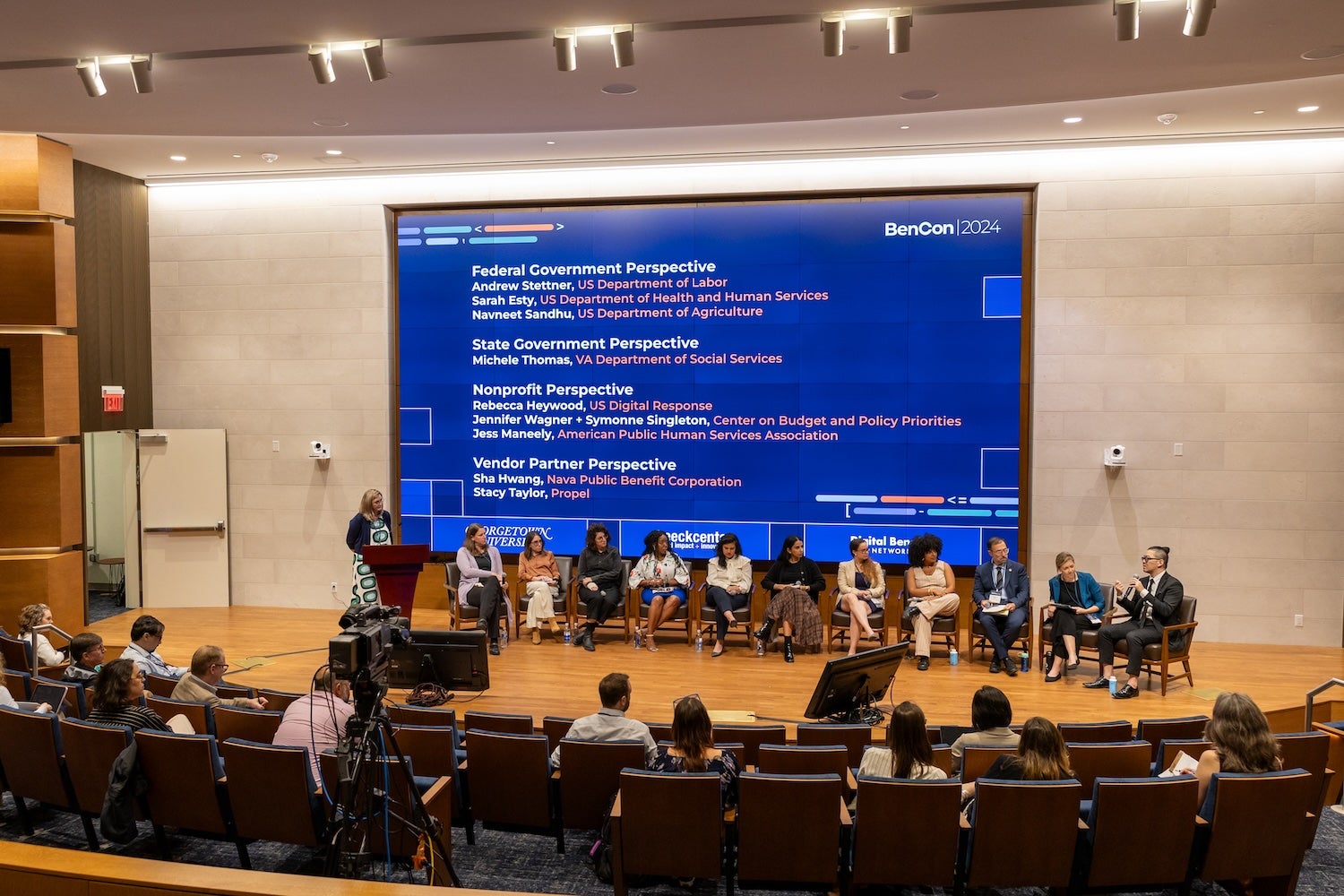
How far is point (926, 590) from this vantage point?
8.21 meters

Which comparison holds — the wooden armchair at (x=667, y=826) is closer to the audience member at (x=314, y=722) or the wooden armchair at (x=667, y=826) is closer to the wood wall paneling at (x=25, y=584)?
the audience member at (x=314, y=722)

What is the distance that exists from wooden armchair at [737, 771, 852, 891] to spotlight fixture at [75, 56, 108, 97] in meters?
5.56

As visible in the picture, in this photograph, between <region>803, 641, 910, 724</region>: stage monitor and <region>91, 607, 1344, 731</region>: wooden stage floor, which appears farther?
<region>91, 607, 1344, 731</region>: wooden stage floor

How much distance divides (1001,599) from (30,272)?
8.72 meters

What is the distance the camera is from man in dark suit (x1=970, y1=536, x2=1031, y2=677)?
788 cm

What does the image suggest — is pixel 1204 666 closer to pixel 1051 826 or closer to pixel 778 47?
pixel 1051 826

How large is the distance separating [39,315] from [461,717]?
17.8 feet

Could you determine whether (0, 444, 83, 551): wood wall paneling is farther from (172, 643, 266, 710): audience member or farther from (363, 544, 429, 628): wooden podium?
(172, 643, 266, 710): audience member

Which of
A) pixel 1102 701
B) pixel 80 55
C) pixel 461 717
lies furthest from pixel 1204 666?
pixel 80 55

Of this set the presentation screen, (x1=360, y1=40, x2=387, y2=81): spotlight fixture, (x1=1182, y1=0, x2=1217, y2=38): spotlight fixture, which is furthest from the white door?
(x1=1182, y1=0, x2=1217, y2=38): spotlight fixture

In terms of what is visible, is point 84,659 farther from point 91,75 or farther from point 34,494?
point 34,494

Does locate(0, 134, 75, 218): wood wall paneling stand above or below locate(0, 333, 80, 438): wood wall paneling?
above

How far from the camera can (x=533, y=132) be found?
8133 millimetres

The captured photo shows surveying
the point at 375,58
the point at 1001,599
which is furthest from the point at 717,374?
the point at 375,58
